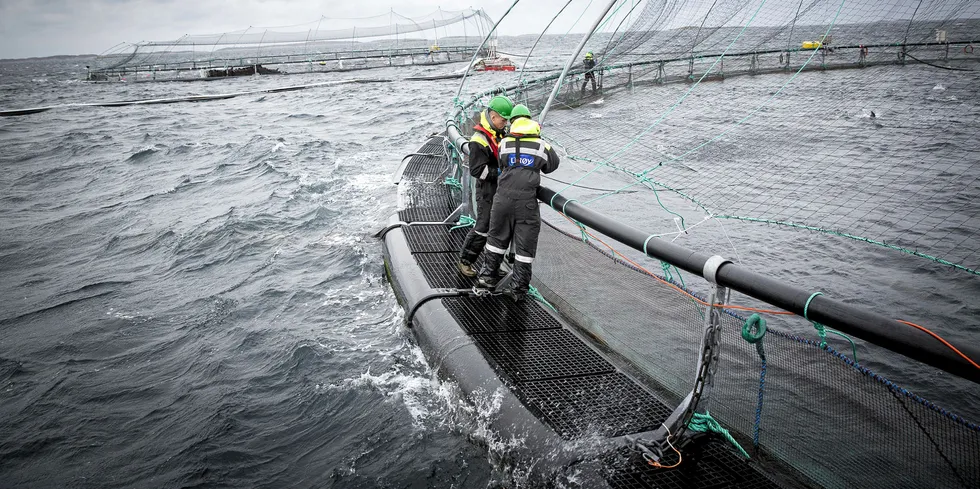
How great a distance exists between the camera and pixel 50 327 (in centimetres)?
699

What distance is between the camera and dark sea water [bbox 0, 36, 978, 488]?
4.45 meters

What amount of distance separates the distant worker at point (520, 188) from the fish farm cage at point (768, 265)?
0.24 m

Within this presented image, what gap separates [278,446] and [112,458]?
1271mm

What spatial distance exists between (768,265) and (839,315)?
19.5 ft

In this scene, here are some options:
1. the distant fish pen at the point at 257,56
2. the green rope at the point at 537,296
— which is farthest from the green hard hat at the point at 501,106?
the distant fish pen at the point at 257,56

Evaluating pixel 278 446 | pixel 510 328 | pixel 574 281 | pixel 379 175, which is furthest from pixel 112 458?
pixel 379 175

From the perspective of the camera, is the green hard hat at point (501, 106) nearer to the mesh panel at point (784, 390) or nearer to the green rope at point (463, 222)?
the mesh panel at point (784, 390)

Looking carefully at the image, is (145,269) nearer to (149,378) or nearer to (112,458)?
(149,378)

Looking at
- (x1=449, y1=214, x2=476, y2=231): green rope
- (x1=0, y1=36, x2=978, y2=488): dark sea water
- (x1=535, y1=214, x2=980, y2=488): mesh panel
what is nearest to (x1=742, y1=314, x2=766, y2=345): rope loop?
(x1=535, y1=214, x2=980, y2=488): mesh panel

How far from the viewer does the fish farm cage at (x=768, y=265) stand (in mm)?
3045

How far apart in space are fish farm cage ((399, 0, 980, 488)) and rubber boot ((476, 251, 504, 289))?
33 cm

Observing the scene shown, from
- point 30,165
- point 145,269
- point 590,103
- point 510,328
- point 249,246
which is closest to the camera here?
point 510,328

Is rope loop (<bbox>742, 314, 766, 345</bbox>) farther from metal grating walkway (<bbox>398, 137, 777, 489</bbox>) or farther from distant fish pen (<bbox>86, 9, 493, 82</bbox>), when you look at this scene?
distant fish pen (<bbox>86, 9, 493, 82</bbox>)

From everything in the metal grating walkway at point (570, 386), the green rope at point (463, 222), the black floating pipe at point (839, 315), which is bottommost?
the metal grating walkway at point (570, 386)
